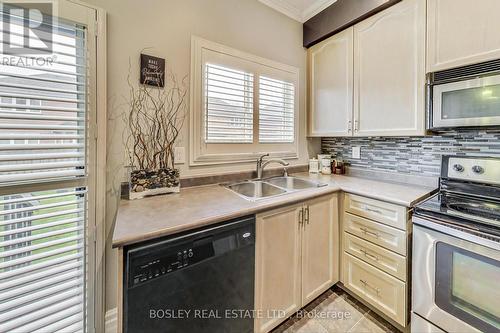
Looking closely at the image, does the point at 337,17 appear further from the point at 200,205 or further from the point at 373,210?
the point at 200,205

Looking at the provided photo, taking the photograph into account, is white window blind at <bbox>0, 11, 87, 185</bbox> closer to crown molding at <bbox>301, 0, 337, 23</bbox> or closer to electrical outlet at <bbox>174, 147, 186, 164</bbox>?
electrical outlet at <bbox>174, 147, 186, 164</bbox>

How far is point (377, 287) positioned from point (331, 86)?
1.76 m

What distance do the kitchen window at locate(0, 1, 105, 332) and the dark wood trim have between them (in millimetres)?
1891

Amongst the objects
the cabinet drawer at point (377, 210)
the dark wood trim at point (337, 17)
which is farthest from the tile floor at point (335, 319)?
the dark wood trim at point (337, 17)

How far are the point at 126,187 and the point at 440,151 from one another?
2320 mm

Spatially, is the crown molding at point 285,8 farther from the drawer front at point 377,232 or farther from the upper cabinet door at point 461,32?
the drawer front at point 377,232

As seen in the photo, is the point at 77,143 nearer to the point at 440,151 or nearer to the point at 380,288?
the point at 380,288

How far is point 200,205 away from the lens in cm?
120

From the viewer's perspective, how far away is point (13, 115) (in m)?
0.99

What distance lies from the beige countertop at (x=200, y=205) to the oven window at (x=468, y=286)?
1.08ft

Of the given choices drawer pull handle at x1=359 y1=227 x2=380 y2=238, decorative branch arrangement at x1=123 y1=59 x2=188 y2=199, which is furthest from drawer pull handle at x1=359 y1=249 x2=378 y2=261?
decorative branch arrangement at x1=123 y1=59 x2=188 y2=199

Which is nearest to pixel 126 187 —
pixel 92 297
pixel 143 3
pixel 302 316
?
pixel 92 297

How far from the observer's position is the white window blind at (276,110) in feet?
6.55

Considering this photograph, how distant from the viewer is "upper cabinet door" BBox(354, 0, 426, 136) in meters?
1.49
